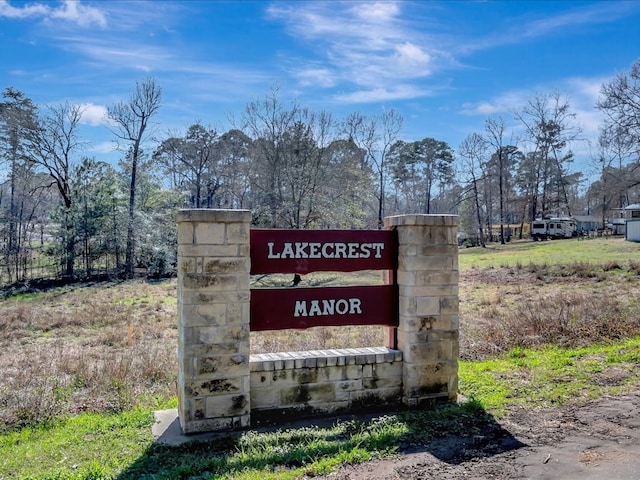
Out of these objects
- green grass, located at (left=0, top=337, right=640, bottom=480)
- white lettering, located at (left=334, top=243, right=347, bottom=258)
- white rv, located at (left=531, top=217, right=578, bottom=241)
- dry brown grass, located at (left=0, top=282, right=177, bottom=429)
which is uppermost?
white rv, located at (left=531, top=217, right=578, bottom=241)

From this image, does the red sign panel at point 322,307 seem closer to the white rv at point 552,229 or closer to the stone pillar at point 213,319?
the stone pillar at point 213,319

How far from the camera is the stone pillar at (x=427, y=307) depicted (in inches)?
218

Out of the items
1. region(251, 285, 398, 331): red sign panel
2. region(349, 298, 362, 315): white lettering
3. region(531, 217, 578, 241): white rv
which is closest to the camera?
region(251, 285, 398, 331): red sign panel

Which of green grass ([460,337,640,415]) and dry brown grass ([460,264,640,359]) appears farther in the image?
dry brown grass ([460,264,640,359])

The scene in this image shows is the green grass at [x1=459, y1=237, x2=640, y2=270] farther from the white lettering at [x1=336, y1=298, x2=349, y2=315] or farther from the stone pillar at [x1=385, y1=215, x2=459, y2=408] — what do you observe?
the white lettering at [x1=336, y1=298, x2=349, y2=315]

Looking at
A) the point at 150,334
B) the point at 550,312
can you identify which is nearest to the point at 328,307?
the point at 550,312

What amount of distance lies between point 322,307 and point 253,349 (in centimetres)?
347

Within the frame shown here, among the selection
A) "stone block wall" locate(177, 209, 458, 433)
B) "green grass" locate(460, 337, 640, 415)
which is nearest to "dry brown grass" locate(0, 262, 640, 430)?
"green grass" locate(460, 337, 640, 415)

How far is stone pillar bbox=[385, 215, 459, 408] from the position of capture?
553 centimetres

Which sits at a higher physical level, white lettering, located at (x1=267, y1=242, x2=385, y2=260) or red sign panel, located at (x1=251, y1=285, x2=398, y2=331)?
white lettering, located at (x1=267, y1=242, x2=385, y2=260)

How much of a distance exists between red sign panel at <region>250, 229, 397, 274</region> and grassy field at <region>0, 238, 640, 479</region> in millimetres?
1642

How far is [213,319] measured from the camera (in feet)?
16.0

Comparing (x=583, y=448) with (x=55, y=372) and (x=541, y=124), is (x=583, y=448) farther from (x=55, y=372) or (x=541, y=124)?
(x=541, y=124)

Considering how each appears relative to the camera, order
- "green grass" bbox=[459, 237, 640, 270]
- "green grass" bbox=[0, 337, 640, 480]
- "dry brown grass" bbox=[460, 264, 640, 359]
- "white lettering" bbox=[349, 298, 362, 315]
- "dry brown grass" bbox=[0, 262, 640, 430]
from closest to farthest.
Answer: "green grass" bbox=[0, 337, 640, 480], "white lettering" bbox=[349, 298, 362, 315], "dry brown grass" bbox=[0, 262, 640, 430], "dry brown grass" bbox=[460, 264, 640, 359], "green grass" bbox=[459, 237, 640, 270]
